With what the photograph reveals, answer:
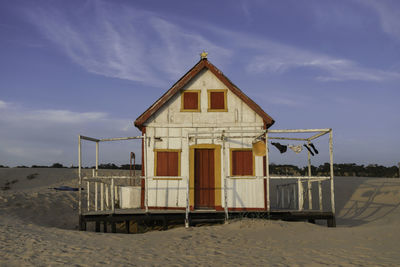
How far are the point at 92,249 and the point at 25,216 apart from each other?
10.4 meters

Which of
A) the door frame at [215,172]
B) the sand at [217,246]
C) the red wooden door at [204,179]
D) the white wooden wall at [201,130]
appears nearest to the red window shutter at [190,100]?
the white wooden wall at [201,130]

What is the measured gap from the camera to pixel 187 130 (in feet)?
51.6

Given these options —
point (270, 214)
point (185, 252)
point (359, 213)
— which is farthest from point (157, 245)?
point (359, 213)

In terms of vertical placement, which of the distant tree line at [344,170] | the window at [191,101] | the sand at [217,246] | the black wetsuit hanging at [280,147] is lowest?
the sand at [217,246]

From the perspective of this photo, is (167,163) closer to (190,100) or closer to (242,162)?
(190,100)

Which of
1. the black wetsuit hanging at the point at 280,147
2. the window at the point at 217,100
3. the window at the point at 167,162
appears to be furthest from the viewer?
the window at the point at 217,100

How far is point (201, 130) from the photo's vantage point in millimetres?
15789

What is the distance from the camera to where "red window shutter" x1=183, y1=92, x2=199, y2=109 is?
631 inches

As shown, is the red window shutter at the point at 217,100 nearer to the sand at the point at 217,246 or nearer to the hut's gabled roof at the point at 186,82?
the hut's gabled roof at the point at 186,82

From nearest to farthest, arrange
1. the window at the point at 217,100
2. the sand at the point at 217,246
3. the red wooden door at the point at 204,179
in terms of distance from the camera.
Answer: the sand at the point at 217,246, the red wooden door at the point at 204,179, the window at the point at 217,100

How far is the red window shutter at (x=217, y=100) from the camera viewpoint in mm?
15984

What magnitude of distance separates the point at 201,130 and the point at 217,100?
1488 mm

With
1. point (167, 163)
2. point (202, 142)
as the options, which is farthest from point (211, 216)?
point (202, 142)

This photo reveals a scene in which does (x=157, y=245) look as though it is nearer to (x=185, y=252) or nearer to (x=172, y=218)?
(x=185, y=252)
